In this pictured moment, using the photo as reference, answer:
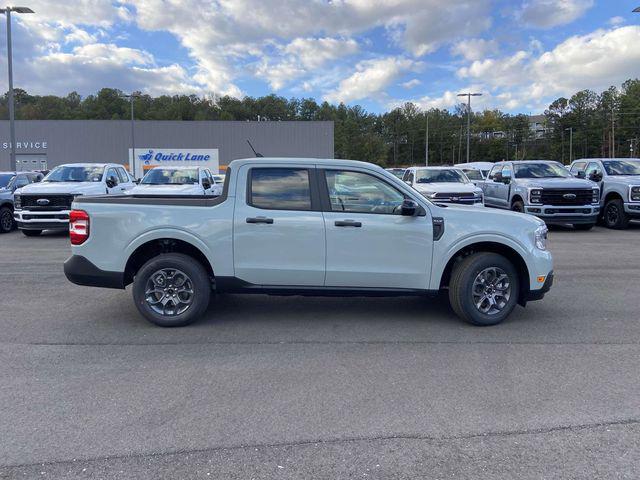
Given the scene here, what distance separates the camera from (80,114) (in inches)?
3568

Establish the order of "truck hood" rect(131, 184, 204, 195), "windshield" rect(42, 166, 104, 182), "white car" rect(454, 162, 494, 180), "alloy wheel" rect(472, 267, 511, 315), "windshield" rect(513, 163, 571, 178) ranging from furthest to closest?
"white car" rect(454, 162, 494, 180), "windshield" rect(513, 163, 571, 178), "windshield" rect(42, 166, 104, 182), "truck hood" rect(131, 184, 204, 195), "alloy wheel" rect(472, 267, 511, 315)

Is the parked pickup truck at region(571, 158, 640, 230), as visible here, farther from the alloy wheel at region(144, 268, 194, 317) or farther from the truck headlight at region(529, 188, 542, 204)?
the alloy wheel at region(144, 268, 194, 317)

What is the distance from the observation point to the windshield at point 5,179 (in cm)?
1627

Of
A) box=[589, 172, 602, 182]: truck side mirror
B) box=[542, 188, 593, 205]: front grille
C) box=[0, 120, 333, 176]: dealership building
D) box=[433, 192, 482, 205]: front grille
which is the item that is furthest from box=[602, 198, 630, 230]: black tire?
box=[0, 120, 333, 176]: dealership building

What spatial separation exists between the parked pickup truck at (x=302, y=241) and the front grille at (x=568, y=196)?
32.8 feet

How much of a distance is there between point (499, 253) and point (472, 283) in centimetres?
54

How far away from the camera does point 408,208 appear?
584 centimetres

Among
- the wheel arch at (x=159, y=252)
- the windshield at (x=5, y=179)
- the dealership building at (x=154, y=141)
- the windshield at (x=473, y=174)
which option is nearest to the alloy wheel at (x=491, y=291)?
the wheel arch at (x=159, y=252)

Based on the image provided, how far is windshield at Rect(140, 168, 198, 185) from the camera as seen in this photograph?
1563 centimetres

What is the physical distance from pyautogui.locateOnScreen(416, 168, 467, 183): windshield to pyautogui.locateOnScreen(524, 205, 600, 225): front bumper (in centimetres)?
248

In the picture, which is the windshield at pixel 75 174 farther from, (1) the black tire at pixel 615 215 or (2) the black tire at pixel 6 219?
(1) the black tire at pixel 615 215

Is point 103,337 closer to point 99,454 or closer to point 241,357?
point 241,357

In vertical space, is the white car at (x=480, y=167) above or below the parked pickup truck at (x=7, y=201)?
above

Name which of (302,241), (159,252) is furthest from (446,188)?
(159,252)
